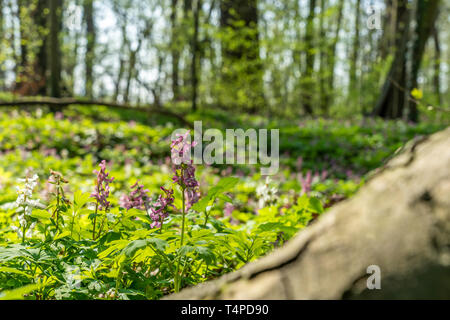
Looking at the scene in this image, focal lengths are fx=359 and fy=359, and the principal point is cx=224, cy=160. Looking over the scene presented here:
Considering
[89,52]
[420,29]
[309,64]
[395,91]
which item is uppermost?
[89,52]

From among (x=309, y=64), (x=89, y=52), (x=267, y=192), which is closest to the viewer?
(x=267, y=192)

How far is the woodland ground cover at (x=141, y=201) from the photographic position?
1.49m

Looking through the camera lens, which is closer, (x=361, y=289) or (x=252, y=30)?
(x=361, y=289)

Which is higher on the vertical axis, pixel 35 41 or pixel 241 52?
pixel 35 41

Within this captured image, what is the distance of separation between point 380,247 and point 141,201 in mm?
1616

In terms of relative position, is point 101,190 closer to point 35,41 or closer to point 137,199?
point 137,199

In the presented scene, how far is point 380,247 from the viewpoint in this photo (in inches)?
33.5

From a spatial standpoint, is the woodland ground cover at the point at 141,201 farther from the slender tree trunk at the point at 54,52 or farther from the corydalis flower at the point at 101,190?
the slender tree trunk at the point at 54,52

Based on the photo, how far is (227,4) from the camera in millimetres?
16078

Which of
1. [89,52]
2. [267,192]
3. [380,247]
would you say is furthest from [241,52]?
[380,247]

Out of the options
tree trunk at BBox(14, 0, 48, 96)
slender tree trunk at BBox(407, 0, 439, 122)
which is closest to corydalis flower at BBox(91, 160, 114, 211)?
slender tree trunk at BBox(407, 0, 439, 122)
